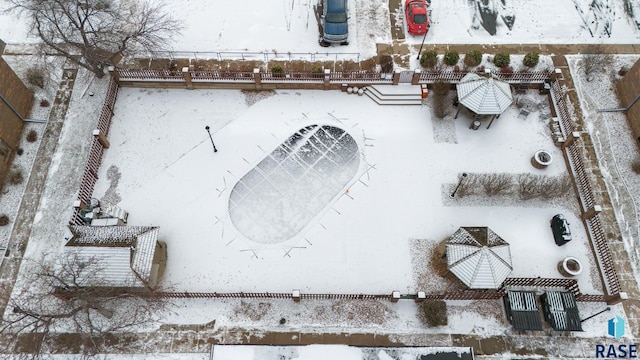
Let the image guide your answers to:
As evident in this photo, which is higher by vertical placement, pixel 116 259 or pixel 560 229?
pixel 560 229

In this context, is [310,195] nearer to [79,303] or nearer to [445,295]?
[445,295]

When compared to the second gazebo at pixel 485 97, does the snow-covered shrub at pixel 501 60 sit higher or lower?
higher

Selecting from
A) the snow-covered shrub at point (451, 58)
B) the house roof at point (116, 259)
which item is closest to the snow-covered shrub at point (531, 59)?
the snow-covered shrub at point (451, 58)

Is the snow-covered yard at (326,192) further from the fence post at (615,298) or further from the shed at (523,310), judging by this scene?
the shed at (523,310)

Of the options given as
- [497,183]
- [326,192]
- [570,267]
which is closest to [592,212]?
[570,267]

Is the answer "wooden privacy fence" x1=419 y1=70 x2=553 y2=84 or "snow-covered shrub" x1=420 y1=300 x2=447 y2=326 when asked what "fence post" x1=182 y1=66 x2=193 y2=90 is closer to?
"wooden privacy fence" x1=419 y1=70 x2=553 y2=84

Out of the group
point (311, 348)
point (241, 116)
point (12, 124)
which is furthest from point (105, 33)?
point (311, 348)

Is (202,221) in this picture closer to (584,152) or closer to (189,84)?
(189,84)
